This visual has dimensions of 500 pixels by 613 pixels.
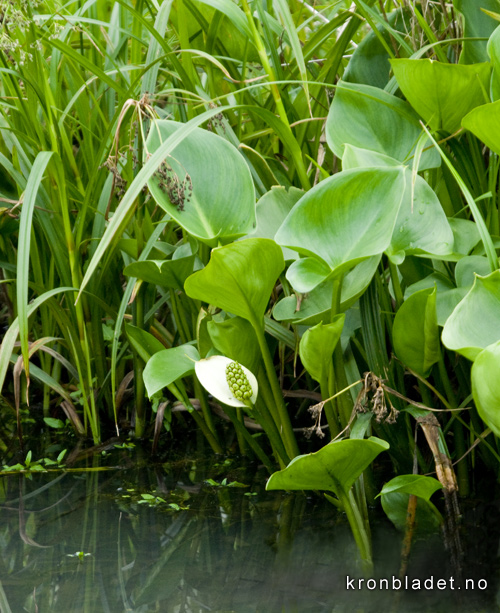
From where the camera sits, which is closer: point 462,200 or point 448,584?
point 448,584

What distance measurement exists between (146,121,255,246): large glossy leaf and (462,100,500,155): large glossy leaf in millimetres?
242

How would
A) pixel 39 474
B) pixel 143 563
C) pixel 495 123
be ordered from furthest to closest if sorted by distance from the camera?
1. pixel 39 474
2. pixel 143 563
3. pixel 495 123

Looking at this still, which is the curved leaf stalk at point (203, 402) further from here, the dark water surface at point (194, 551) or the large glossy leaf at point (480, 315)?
the large glossy leaf at point (480, 315)

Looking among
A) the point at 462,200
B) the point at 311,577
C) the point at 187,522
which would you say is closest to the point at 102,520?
the point at 187,522

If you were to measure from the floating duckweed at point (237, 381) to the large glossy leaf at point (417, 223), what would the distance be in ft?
0.69

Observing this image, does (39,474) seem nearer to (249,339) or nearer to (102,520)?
(102,520)

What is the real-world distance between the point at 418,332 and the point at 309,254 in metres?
0.15

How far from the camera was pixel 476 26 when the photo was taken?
0.85m

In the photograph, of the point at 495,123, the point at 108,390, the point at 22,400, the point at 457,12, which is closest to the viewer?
the point at 495,123

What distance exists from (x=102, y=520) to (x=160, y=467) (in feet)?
0.55

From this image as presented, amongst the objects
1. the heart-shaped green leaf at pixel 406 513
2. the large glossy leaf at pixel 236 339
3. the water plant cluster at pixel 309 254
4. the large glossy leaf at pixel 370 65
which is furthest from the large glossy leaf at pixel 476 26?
the heart-shaped green leaf at pixel 406 513

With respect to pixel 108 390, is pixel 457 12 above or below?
above

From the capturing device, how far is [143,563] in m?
0.72

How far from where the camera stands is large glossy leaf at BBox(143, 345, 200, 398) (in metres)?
0.72
